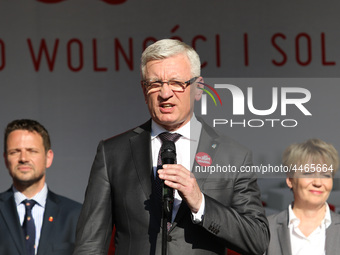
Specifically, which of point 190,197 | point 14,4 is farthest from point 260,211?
point 14,4

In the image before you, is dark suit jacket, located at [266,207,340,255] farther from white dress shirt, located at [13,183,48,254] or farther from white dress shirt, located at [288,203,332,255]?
white dress shirt, located at [13,183,48,254]

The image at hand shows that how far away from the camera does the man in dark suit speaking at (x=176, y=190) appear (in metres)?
2.61

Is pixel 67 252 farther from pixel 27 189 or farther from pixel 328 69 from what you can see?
pixel 328 69

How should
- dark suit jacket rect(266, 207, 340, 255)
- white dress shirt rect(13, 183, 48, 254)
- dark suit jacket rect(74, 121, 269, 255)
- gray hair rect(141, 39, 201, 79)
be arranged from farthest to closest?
1. white dress shirt rect(13, 183, 48, 254)
2. dark suit jacket rect(266, 207, 340, 255)
3. gray hair rect(141, 39, 201, 79)
4. dark suit jacket rect(74, 121, 269, 255)

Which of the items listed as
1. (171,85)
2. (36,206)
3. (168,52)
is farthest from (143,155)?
(36,206)

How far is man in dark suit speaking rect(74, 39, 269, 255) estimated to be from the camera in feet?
8.55

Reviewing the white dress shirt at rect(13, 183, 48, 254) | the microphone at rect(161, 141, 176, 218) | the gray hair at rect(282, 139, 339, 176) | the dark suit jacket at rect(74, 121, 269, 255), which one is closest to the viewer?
the microphone at rect(161, 141, 176, 218)

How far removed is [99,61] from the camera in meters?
5.64

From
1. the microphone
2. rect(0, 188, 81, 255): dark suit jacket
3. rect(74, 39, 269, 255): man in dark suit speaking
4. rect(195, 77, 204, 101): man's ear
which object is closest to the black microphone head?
the microphone

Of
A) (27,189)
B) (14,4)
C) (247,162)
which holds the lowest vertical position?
(27,189)

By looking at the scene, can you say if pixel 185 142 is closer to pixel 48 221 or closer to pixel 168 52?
pixel 168 52

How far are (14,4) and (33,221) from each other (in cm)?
230

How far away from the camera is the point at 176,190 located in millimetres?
2709

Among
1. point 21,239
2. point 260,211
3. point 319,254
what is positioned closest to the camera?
point 260,211
